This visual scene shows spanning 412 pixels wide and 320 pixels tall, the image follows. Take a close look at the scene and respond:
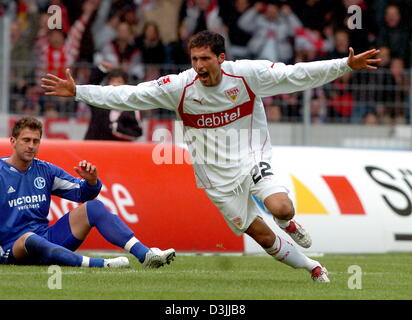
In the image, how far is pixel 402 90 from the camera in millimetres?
15945

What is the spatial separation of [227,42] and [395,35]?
2.74 metres

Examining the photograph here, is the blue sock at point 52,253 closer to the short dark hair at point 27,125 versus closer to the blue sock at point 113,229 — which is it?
the blue sock at point 113,229

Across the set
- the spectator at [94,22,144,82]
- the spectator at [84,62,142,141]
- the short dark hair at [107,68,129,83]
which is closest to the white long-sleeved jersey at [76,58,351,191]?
A: the short dark hair at [107,68,129,83]

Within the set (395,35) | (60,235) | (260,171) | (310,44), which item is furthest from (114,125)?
(395,35)

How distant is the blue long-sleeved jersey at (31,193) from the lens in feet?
32.8

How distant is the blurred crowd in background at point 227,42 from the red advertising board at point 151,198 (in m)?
2.71

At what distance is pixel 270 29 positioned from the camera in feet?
59.2

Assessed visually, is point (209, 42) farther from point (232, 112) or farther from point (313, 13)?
point (313, 13)

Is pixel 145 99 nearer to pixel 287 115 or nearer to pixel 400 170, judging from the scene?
pixel 400 170

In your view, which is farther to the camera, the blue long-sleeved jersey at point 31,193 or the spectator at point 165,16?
the spectator at point 165,16

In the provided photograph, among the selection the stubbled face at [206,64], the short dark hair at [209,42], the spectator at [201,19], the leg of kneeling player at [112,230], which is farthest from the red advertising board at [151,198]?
the spectator at [201,19]

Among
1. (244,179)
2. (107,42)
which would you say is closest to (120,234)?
(244,179)

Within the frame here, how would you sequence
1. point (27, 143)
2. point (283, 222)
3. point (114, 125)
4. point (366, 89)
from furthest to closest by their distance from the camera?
1. point (366, 89)
2. point (114, 125)
3. point (27, 143)
4. point (283, 222)

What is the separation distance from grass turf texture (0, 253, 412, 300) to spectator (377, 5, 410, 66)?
6.86m
